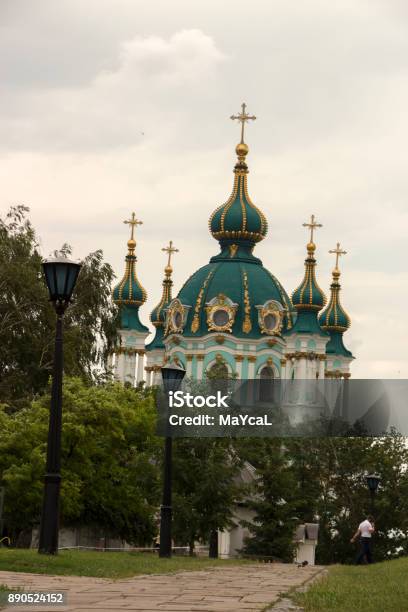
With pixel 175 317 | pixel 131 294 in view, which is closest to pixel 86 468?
pixel 175 317

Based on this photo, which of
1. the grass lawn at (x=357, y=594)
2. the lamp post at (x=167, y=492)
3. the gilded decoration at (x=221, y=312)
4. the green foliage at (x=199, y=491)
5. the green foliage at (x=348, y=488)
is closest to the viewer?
the grass lawn at (x=357, y=594)

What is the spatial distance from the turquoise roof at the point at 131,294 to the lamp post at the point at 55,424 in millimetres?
79551

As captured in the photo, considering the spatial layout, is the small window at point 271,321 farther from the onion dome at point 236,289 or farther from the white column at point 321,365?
the white column at point 321,365

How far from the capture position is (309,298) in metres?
89.5

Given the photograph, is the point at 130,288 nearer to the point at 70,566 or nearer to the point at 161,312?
the point at 161,312

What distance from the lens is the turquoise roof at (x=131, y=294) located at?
9875cm

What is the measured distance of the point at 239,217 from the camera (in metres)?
92.2

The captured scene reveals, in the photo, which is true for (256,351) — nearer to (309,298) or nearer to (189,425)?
(309,298)

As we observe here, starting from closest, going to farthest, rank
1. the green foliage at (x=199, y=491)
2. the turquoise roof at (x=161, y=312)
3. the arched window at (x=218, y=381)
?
the green foliage at (x=199, y=491)
the arched window at (x=218, y=381)
the turquoise roof at (x=161, y=312)

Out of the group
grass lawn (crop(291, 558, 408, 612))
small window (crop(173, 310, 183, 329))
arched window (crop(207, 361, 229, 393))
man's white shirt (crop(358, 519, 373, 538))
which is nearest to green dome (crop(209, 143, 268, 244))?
small window (crop(173, 310, 183, 329))

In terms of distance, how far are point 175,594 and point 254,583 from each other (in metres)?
3.10

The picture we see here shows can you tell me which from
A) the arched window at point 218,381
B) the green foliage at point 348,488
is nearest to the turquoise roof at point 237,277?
the arched window at point 218,381

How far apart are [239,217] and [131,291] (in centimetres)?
1242

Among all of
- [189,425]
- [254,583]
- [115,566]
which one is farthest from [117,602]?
[189,425]
